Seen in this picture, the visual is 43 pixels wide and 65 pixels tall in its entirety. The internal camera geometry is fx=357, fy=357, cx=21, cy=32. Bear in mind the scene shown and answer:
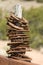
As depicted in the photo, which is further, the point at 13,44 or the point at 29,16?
the point at 29,16

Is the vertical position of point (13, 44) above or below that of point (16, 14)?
below

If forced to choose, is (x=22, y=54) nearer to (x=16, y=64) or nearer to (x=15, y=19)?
(x=15, y=19)

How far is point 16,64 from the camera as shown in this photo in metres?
4.16

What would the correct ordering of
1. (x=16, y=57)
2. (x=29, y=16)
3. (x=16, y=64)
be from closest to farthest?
(x=16, y=64) < (x=16, y=57) < (x=29, y=16)

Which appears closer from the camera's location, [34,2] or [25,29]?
[25,29]

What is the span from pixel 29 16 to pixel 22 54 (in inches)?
968

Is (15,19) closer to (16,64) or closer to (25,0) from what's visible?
(16,64)

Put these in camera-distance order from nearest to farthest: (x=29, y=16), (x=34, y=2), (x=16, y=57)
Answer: (x=16, y=57), (x=29, y=16), (x=34, y=2)

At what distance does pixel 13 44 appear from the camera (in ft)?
16.7

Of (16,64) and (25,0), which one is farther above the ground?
(25,0)

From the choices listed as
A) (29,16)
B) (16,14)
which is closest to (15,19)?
(16,14)

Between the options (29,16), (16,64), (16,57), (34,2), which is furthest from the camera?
(34,2)

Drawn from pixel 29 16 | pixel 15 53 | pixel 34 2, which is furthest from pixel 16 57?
pixel 34 2

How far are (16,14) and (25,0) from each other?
39579mm
